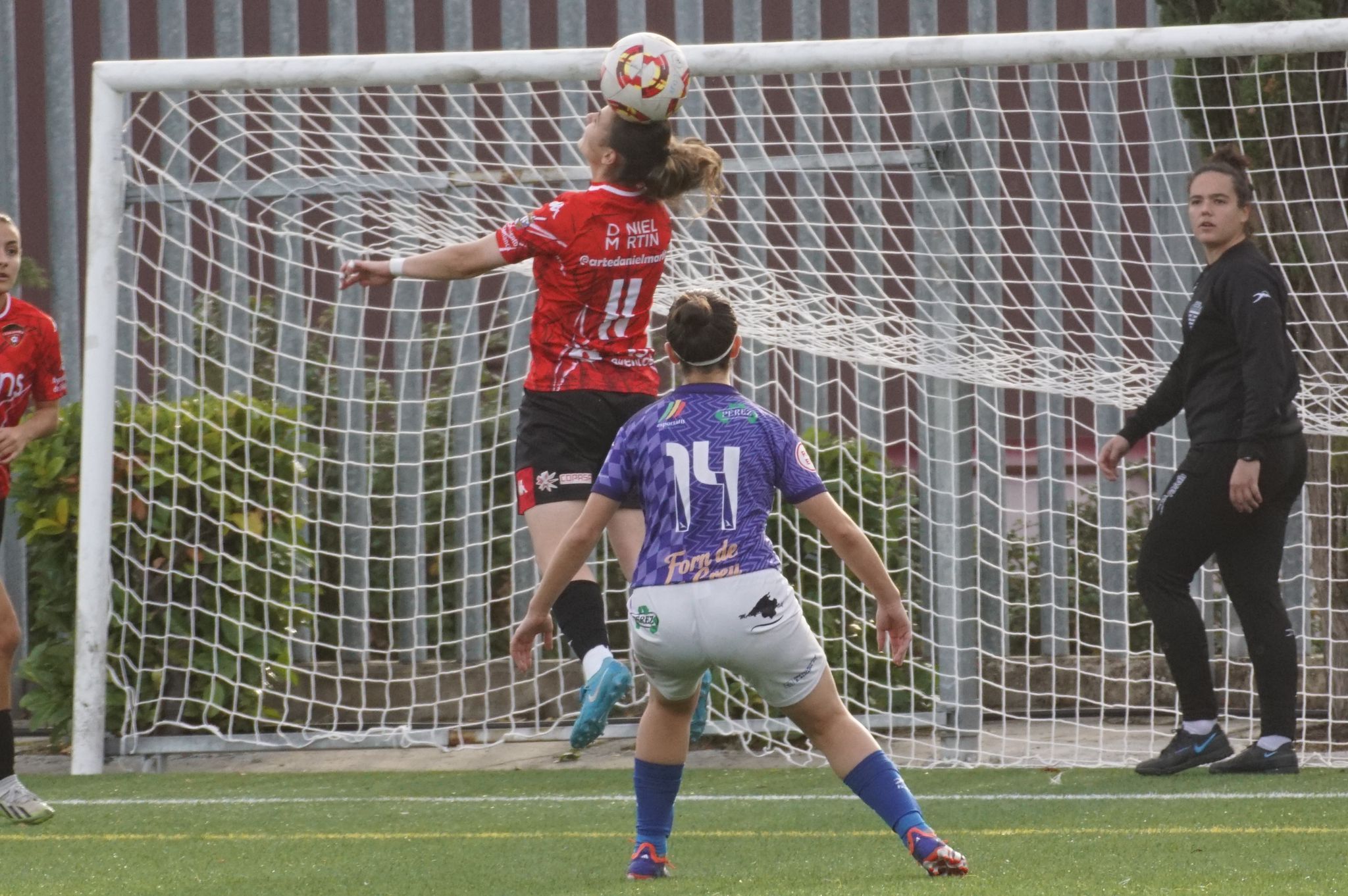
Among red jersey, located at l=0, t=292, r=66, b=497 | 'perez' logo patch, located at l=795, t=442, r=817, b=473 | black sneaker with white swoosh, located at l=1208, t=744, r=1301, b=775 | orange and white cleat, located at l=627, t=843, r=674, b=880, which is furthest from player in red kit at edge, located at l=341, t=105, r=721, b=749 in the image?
black sneaker with white swoosh, located at l=1208, t=744, r=1301, b=775

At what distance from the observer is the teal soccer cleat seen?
12.6ft

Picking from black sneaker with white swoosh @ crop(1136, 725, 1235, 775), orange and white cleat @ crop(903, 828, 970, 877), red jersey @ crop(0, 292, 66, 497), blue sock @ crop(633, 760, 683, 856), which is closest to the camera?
orange and white cleat @ crop(903, 828, 970, 877)

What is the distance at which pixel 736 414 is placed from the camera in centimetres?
359

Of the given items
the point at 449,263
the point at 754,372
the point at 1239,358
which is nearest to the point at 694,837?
the point at 449,263

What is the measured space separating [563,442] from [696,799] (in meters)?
1.61

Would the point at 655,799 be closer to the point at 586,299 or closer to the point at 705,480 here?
the point at 705,480

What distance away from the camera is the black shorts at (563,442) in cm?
431

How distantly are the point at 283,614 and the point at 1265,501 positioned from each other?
399 centimetres

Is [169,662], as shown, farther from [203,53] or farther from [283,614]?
[203,53]

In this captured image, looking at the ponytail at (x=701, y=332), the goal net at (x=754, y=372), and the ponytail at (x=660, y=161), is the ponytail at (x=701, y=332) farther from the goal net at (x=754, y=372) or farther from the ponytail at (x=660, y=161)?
the goal net at (x=754, y=372)

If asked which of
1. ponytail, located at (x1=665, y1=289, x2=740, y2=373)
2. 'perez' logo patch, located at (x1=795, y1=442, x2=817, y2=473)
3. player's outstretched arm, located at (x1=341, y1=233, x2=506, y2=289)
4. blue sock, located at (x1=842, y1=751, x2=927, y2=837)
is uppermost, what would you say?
player's outstretched arm, located at (x1=341, y1=233, x2=506, y2=289)

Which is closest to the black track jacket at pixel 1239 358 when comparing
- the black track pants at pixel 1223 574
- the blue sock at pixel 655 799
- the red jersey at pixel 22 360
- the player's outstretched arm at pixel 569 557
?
the black track pants at pixel 1223 574

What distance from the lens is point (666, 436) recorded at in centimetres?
356

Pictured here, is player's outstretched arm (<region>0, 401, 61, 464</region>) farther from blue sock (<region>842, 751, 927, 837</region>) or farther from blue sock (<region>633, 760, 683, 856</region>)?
blue sock (<region>842, 751, 927, 837</region>)
